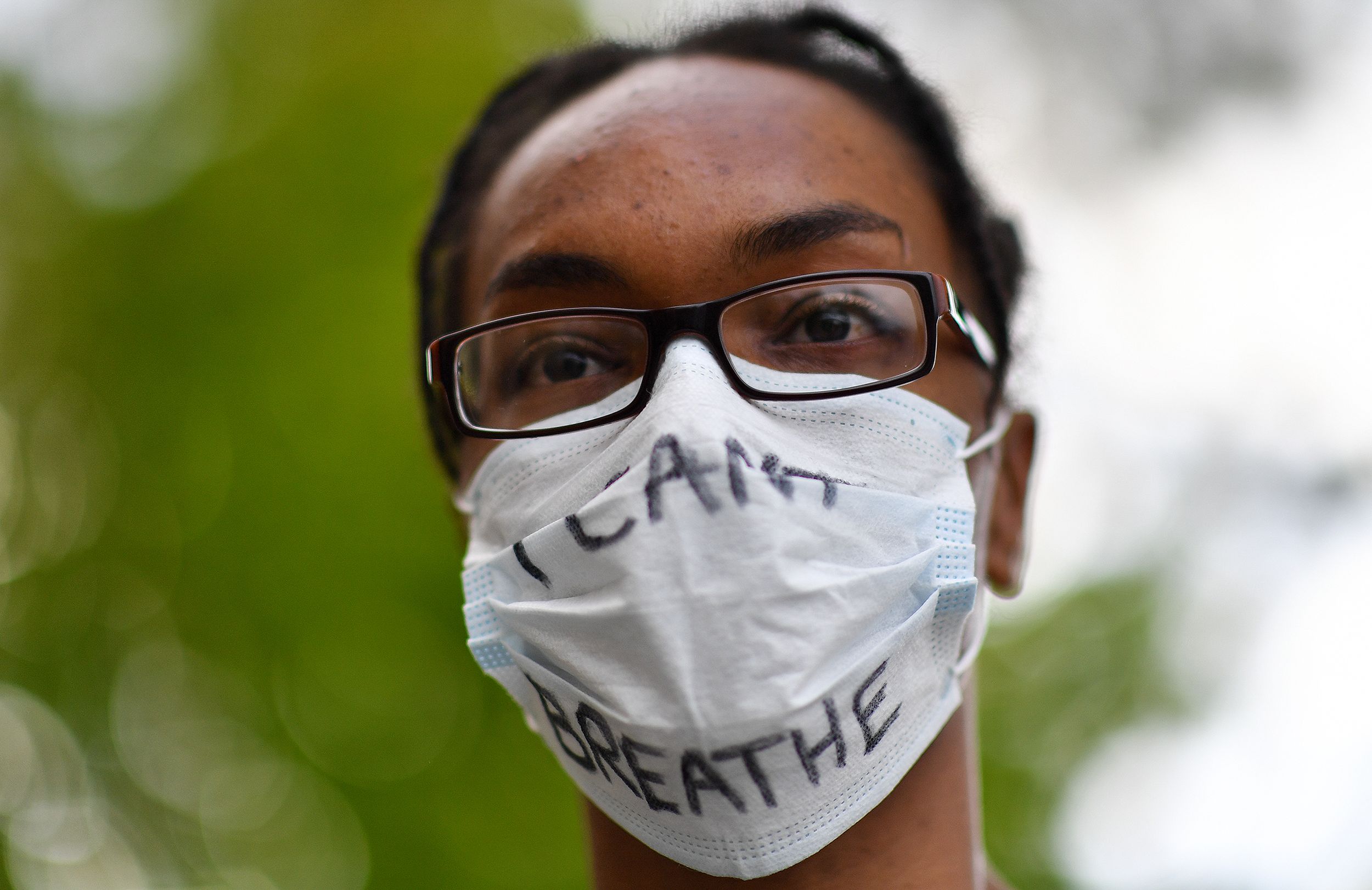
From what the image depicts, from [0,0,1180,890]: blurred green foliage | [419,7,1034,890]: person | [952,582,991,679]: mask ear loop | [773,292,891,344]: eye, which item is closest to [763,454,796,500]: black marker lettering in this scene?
[419,7,1034,890]: person

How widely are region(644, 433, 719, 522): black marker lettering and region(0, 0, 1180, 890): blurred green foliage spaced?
5231 millimetres

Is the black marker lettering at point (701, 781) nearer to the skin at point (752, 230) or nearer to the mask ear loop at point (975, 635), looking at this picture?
the skin at point (752, 230)

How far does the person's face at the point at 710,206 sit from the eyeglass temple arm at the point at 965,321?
0.08 ft

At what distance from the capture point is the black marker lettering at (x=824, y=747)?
4.51 feet

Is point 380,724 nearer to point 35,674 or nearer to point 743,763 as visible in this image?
point 35,674

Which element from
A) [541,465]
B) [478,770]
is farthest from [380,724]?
[541,465]

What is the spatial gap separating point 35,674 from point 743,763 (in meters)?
9.15

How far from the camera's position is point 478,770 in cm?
736

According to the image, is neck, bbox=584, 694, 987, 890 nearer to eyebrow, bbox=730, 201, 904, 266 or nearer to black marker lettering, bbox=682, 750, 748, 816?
black marker lettering, bbox=682, 750, 748, 816

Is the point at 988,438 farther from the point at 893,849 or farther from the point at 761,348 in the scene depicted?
the point at 893,849

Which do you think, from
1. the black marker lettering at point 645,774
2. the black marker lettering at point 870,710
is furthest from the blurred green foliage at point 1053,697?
the black marker lettering at point 645,774

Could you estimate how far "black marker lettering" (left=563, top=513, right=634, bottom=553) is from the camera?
1438mm

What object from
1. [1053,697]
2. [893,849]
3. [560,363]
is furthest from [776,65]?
[1053,697]

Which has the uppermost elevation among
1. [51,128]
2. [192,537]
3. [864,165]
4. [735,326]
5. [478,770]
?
[864,165]
